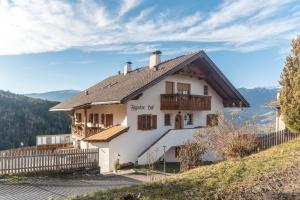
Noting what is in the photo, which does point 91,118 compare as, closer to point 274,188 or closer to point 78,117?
point 78,117

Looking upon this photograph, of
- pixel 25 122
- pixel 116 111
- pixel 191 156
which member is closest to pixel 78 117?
pixel 116 111

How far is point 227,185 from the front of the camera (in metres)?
9.13

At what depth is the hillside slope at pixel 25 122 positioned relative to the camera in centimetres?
7544

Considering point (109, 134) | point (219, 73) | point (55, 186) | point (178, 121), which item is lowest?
point (55, 186)

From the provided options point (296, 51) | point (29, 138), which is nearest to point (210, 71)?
point (296, 51)

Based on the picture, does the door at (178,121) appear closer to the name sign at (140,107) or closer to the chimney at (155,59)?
the name sign at (140,107)

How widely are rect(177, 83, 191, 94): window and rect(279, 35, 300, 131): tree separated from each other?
11096 mm

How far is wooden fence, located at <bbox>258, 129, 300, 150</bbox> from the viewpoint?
19.9m

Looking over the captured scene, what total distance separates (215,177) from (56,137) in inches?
1128

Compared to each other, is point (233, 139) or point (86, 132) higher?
point (233, 139)

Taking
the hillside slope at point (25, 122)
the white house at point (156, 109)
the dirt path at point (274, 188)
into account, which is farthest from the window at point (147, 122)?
the hillside slope at point (25, 122)

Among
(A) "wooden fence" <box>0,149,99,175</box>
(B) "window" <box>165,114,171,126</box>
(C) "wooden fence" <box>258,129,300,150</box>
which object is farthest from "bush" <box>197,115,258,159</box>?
(B) "window" <box>165,114,171,126</box>

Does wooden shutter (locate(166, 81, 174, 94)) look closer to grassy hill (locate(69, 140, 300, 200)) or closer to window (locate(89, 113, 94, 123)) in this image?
window (locate(89, 113, 94, 123))

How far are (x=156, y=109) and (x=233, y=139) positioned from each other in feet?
37.1
